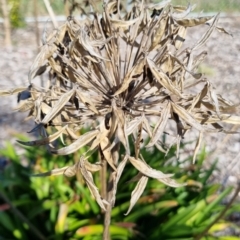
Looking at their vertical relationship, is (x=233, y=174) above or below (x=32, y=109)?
below

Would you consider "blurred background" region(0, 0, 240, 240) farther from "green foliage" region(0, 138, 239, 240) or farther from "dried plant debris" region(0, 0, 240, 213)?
"dried plant debris" region(0, 0, 240, 213)

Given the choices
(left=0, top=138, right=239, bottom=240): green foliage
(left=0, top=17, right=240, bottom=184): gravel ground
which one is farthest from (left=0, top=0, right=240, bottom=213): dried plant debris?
(left=0, top=17, right=240, bottom=184): gravel ground

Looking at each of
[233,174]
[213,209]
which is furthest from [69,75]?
[233,174]

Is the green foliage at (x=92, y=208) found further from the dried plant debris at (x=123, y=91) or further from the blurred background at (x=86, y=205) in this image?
the dried plant debris at (x=123, y=91)

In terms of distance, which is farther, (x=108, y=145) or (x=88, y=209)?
(x=88, y=209)

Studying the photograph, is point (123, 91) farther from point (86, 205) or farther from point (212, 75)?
point (212, 75)

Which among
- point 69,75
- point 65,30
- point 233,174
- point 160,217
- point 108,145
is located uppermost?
point 65,30

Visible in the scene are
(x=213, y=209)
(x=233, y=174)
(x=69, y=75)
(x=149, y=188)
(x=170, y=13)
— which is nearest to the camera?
(x=170, y=13)

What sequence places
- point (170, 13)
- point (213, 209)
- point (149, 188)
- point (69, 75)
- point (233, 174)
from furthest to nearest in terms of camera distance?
point (233, 174)
point (149, 188)
point (213, 209)
point (69, 75)
point (170, 13)

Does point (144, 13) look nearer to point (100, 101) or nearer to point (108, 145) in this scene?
point (100, 101)
